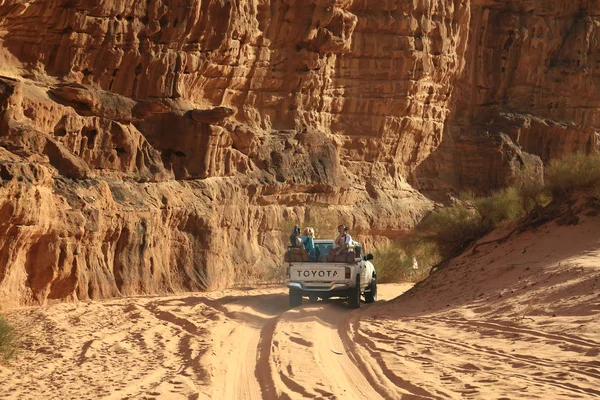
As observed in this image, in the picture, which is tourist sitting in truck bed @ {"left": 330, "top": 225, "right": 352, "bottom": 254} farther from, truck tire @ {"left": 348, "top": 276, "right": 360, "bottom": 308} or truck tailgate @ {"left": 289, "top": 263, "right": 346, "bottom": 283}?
truck tire @ {"left": 348, "top": 276, "right": 360, "bottom": 308}

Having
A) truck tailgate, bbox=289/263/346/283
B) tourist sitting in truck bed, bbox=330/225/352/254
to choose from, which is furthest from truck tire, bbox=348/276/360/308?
tourist sitting in truck bed, bbox=330/225/352/254

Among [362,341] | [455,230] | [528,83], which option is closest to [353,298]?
[455,230]

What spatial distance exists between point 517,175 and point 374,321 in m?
32.2

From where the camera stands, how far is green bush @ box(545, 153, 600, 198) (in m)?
20.2

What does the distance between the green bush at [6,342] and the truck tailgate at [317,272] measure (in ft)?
25.0

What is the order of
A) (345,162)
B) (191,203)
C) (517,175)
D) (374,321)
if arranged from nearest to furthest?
(374,321)
(191,203)
(345,162)
(517,175)

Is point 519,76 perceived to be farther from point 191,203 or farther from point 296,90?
point 191,203

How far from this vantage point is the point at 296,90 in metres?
39.9

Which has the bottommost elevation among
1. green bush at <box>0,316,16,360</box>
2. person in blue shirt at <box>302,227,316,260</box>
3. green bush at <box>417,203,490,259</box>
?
green bush at <box>0,316,16,360</box>

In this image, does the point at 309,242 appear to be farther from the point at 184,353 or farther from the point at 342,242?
the point at 184,353

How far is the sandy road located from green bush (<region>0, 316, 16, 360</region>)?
0.49 ft

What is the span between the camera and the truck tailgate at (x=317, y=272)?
67.2ft

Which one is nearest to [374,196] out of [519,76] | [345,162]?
[345,162]

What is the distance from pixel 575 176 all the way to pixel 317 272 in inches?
244
